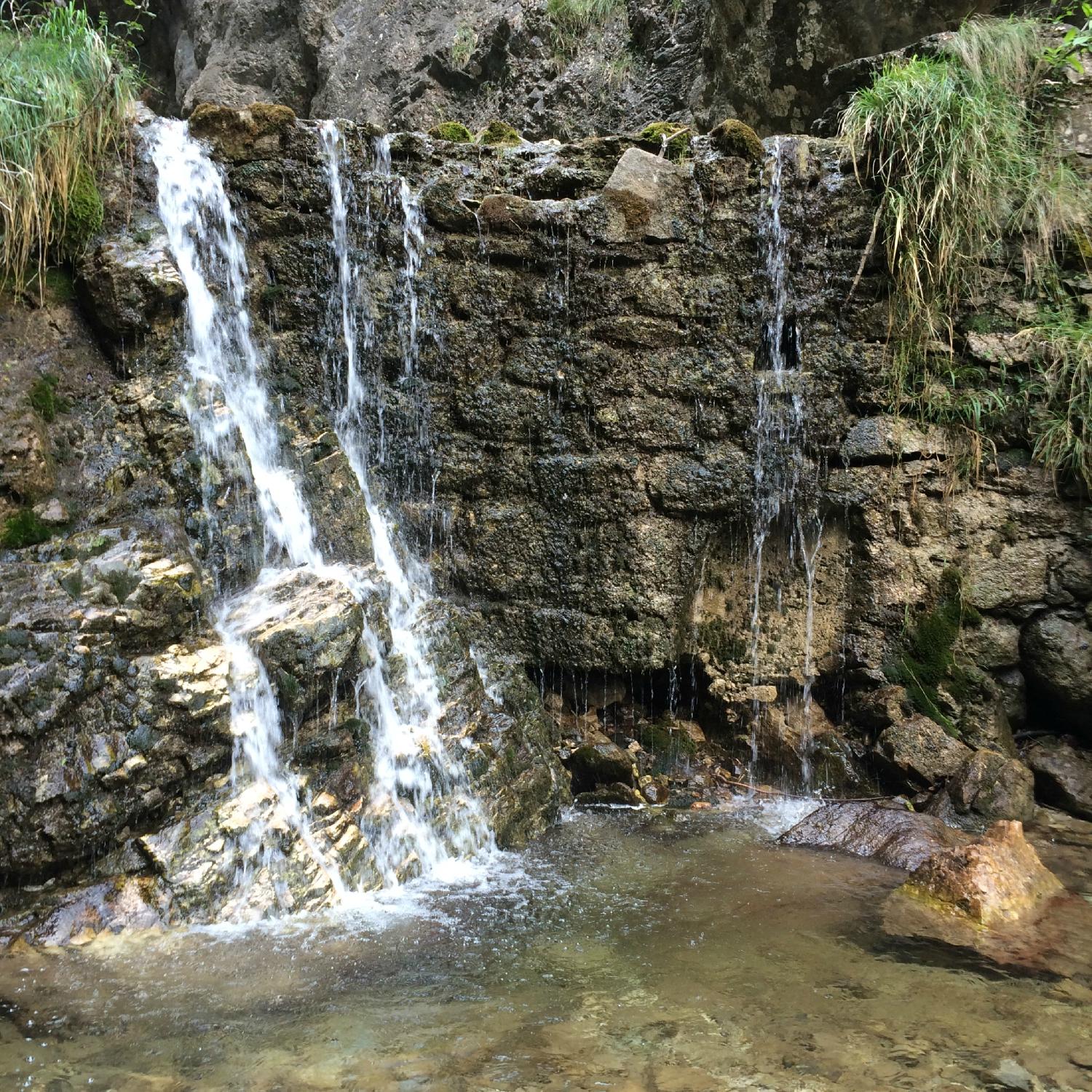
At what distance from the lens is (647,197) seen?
17.3 ft

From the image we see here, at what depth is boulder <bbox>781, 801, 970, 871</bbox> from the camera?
164 inches

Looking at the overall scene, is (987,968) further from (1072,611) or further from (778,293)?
(778,293)

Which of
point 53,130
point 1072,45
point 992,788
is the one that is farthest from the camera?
point 1072,45

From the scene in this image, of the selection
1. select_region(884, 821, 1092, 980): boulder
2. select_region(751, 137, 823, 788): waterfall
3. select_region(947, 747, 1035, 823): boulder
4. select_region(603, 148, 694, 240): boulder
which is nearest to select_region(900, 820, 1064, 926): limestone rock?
select_region(884, 821, 1092, 980): boulder

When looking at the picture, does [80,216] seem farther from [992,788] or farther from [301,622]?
[992,788]

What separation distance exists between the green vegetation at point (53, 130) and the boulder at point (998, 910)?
5011 mm

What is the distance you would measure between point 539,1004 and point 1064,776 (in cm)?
373

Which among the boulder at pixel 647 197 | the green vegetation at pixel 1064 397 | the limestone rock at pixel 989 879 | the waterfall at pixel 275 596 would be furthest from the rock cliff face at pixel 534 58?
the limestone rock at pixel 989 879

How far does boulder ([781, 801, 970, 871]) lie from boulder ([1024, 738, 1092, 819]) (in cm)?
97

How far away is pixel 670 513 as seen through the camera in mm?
5348

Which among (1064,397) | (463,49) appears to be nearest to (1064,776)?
(1064,397)

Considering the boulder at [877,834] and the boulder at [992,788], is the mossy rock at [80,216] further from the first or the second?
the boulder at [992,788]

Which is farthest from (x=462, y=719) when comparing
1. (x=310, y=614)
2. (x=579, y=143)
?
(x=579, y=143)

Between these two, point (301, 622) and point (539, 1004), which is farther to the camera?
point (301, 622)
